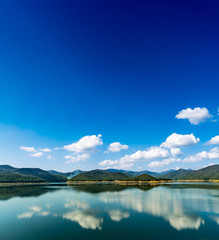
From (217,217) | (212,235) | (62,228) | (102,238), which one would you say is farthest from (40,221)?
(217,217)

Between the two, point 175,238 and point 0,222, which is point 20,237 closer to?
point 0,222

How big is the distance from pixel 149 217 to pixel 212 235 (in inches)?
604

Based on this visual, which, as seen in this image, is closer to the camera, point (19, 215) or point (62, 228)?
point (62, 228)

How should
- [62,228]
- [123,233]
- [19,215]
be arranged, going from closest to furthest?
1. [123,233]
2. [62,228]
3. [19,215]

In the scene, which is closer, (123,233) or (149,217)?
(123,233)

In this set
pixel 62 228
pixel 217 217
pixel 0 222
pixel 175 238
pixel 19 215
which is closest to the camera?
pixel 175 238

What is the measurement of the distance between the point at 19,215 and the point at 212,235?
45.7 m

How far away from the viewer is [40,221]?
1531 inches

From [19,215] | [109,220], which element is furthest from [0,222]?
[109,220]

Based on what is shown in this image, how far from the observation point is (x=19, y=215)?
44.8m

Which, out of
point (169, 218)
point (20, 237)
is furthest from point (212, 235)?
point (20, 237)

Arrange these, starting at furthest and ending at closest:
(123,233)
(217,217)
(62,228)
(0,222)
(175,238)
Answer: (217,217)
(0,222)
(62,228)
(123,233)
(175,238)

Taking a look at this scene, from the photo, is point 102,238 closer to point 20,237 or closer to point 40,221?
point 20,237

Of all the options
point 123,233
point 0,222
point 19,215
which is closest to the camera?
point 123,233
